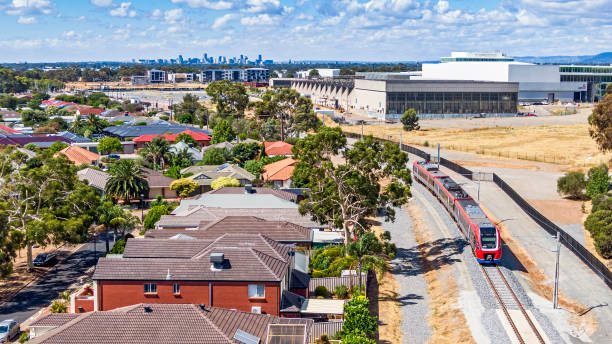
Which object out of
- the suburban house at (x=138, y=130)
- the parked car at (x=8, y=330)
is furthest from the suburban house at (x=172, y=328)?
the suburban house at (x=138, y=130)

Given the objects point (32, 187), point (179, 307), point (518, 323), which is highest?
point (32, 187)

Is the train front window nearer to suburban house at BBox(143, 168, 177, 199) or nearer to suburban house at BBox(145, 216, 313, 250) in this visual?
suburban house at BBox(145, 216, 313, 250)

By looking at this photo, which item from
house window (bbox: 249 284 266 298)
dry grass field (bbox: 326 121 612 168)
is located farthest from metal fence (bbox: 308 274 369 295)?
dry grass field (bbox: 326 121 612 168)

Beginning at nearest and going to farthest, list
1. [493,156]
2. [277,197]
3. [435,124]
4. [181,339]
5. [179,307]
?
[181,339]
[179,307]
[277,197]
[493,156]
[435,124]

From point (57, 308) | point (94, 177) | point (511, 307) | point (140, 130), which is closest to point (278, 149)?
point (94, 177)

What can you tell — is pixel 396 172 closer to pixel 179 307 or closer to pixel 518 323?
pixel 518 323

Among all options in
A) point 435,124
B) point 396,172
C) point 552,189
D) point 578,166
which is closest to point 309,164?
point 396,172
